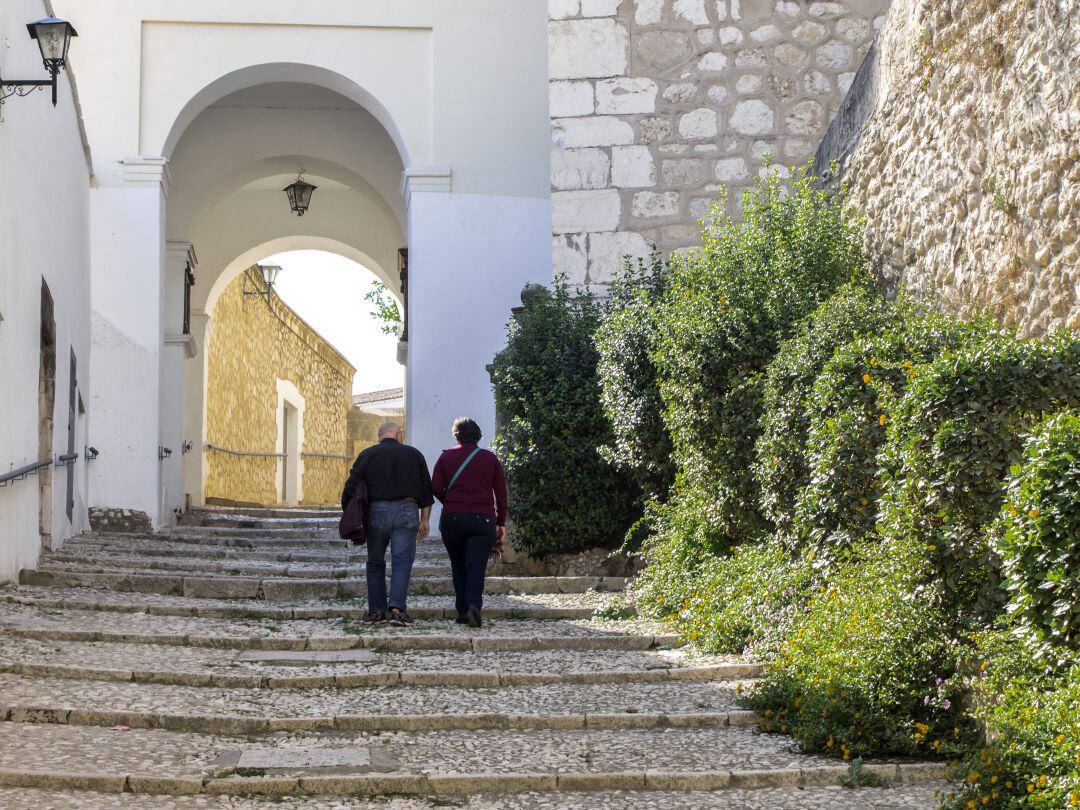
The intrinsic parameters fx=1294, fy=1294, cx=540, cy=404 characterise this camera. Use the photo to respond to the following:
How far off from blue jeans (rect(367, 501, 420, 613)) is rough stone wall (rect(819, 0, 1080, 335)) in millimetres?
3294

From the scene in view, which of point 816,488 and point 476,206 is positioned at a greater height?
point 476,206

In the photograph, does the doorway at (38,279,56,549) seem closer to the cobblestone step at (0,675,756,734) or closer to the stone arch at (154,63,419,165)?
the stone arch at (154,63,419,165)

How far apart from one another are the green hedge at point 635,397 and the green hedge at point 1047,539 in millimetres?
3948

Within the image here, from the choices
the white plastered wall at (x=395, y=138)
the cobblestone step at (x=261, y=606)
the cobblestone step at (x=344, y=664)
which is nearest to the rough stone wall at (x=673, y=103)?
the white plastered wall at (x=395, y=138)

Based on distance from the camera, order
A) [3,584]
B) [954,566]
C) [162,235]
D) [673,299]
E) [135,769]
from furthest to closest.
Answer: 1. [162,235]
2. [673,299]
3. [3,584]
4. [954,566]
5. [135,769]

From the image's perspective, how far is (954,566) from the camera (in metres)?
5.18

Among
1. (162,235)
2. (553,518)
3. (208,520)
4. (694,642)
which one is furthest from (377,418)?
(694,642)

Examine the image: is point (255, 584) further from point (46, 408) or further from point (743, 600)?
point (743, 600)

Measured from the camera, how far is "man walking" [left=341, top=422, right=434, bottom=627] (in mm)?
7785

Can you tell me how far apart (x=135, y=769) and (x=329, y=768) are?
2.21 feet

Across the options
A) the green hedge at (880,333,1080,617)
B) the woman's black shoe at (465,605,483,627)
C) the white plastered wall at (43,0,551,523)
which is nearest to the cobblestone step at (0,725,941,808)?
the green hedge at (880,333,1080,617)

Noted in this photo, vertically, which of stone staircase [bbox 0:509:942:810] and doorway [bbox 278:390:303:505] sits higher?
doorway [bbox 278:390:303:505]

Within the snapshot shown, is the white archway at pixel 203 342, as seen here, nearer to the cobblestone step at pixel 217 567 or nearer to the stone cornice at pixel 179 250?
the stone cornice at pixel 179 250

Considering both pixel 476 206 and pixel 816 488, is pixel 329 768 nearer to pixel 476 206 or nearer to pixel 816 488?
pixel 816 488
